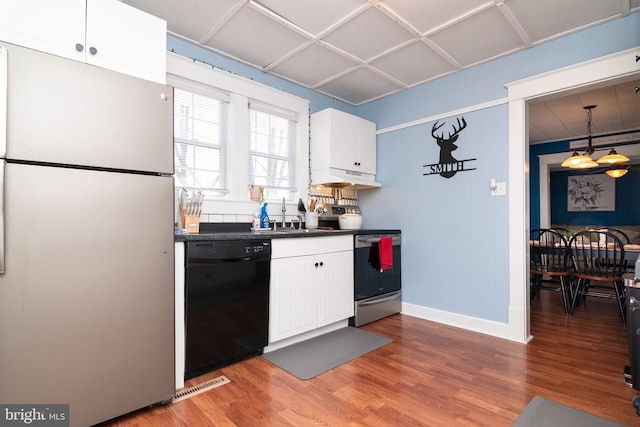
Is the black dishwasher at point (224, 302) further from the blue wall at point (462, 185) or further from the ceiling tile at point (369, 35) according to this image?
the blue wall at point (462, 185)

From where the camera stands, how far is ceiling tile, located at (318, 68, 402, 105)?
3321mm

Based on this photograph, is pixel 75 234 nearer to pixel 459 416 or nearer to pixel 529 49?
pixel 459 416

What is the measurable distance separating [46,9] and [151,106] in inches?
22.9

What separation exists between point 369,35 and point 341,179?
4.53 feet

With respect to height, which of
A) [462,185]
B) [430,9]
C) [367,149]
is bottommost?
[462,185]

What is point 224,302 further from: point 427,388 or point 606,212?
point 606,212

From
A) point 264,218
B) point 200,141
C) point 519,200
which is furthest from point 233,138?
point 519,200

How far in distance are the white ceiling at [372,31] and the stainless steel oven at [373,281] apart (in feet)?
5.46

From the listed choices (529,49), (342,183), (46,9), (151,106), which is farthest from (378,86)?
(46,9)

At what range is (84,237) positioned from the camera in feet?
4.95

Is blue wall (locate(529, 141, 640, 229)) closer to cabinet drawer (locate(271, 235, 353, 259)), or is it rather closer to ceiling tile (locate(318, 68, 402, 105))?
ceiling tile (locate(318, 68, 402, 105))

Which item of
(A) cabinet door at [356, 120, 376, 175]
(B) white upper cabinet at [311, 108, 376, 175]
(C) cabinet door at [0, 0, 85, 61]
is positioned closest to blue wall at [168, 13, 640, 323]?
(A) cabinet door at [356, 120, 376, 175]

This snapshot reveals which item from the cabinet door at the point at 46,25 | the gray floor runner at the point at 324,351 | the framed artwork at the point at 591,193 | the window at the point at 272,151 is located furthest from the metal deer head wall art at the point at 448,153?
the framed artwork at the point at 591,193

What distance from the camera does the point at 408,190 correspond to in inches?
143
